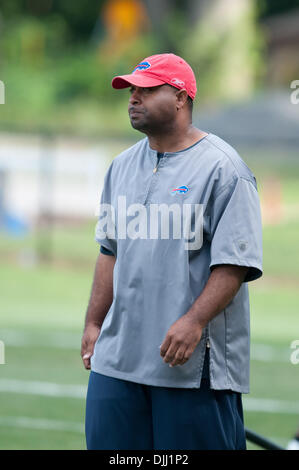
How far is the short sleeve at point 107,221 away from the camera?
13.9ft

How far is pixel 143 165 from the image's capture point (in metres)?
4.13

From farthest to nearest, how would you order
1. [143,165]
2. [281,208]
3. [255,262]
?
[281,208], [143,165], [255,262]

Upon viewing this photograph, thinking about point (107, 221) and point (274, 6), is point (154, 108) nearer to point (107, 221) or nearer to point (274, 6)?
point (107, 221)

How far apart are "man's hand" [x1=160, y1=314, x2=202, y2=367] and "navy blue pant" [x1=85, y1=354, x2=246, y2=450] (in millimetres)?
156

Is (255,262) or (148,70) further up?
(148,70)

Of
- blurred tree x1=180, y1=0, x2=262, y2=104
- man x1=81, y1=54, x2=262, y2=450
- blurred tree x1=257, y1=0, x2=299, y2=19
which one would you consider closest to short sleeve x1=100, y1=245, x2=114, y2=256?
man x1=81, y1=54, x2=262, y2=450

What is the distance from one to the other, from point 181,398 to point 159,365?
16 centimetres

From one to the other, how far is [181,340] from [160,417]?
34 centimetres

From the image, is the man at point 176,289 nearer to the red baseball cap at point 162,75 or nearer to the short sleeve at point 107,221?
the red baseball cap at point 162,75

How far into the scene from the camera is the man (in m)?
3.86

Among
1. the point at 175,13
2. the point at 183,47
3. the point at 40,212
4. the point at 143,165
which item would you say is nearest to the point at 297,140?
the point at 40,212

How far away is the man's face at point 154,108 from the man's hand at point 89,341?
0.93m

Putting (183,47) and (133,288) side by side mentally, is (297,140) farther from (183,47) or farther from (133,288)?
(183,47)

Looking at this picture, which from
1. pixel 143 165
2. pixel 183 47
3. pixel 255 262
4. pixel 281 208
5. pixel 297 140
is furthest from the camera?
pixel 183 47
